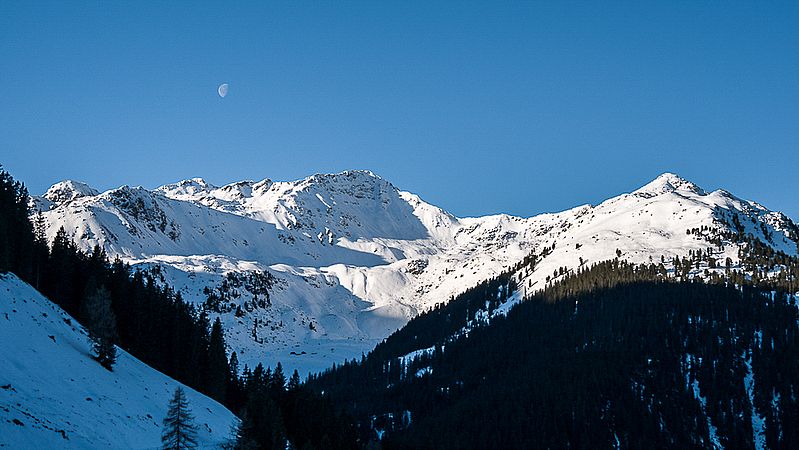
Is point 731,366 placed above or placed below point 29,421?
above

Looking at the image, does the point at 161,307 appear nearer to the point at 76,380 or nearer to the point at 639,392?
the point at 76,380

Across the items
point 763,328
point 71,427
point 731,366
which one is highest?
point 763,328

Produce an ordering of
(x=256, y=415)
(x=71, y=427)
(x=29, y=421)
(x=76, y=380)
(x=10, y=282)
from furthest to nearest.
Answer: (x=256, y=415), (x=10, y=282), (x=76, y=380), (x=71, y=427), (x=29, y=421)

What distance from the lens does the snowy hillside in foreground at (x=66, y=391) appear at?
47.6 meters

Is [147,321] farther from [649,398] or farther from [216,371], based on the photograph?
[649,398]

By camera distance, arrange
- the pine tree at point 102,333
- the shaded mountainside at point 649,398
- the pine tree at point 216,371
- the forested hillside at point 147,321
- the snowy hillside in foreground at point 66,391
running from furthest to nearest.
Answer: the shaded mountainside at point 649,398
the pine tree at point 216,371
the forested hillside at point 147,321
the pine tree at point 102,333
the snowy hillside in foreground at point 66,391

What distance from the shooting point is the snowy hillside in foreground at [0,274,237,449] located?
47625mm

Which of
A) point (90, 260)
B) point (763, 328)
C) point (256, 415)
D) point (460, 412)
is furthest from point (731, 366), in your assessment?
point (90, 260)

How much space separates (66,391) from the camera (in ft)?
189

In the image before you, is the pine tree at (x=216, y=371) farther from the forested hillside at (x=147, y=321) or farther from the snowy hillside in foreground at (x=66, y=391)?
the snowy hillside in foreground at (x=66, y=391)

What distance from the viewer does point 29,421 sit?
152 feet

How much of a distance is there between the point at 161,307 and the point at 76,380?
46.8 m

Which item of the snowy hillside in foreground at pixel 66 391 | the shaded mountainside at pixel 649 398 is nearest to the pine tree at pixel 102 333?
the snowy hillside in foreground at pixel 66 391

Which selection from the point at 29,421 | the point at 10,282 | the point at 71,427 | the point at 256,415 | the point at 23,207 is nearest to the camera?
the point at 29,421
